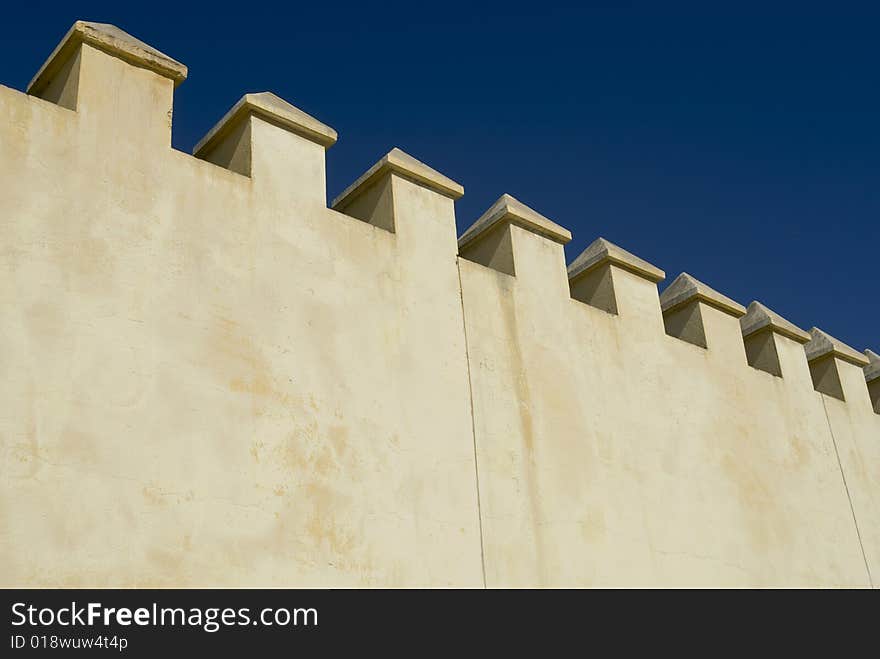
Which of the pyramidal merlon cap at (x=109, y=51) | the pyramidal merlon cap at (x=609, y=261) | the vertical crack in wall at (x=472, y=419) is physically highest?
the pyramidal merlon cap at (x=609, y=261)

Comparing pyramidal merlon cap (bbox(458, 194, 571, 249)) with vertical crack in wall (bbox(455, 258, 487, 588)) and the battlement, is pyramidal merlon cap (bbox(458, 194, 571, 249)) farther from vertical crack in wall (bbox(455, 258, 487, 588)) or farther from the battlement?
vertical crack in wall (bbox(455, 258, 487, 588))

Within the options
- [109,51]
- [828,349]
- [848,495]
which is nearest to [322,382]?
[109,51]

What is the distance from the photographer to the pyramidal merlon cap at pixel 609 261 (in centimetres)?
670

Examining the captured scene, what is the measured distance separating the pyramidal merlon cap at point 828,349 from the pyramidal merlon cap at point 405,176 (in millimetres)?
3883

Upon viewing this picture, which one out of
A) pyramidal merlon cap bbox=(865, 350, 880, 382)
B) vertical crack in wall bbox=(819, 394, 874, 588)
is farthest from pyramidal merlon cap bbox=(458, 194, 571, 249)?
pyramidal merlon cap bbox=(865, 350, 880, 382)

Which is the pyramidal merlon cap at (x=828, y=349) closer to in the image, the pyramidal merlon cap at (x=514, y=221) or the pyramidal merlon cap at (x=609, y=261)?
the pyramidal merlon cap at (x=609, y=261)

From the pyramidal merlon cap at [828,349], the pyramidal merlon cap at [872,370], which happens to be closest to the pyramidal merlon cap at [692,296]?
the pyramidal merlon cap at [828,349]

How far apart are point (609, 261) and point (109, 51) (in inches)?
137

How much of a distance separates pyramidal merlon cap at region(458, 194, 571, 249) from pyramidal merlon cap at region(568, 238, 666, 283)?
386mm

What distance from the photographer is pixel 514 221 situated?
6.18 m

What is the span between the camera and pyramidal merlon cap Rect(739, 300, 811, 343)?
301 inches

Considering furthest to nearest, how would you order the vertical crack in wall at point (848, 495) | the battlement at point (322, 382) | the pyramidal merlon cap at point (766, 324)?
the pyramidal merlon cap at point (766, 324) → the vertical crack in wall at point (848, 495) → the battlement at point (322, 382)

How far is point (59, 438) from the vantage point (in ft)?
12.4
